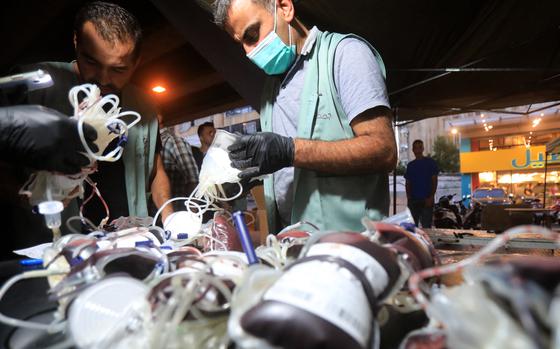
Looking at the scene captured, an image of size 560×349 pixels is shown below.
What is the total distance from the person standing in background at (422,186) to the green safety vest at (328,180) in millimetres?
4463

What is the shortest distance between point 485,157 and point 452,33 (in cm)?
1363

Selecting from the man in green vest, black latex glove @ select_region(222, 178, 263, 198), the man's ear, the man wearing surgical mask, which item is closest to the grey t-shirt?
the man wearing surgical mask

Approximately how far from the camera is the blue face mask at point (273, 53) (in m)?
1.37

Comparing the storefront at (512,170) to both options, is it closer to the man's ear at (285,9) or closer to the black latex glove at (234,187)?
the man's ear at (285,9)

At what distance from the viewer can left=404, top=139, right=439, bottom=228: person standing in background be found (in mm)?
5250

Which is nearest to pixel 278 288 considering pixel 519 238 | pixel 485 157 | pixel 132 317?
pixel 132 317

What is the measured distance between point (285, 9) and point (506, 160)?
15.3 metres

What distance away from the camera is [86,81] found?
55.3 inches

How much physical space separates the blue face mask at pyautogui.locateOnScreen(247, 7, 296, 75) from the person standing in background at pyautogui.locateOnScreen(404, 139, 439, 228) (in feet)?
15.0

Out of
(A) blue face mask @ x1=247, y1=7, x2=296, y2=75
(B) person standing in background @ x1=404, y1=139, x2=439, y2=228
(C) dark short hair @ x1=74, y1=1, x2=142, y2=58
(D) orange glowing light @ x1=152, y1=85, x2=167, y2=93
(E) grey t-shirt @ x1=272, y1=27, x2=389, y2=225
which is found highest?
(D) orange glowing light @ x1=152, y1=85, x2=167, y2=93

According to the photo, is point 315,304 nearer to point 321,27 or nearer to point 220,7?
point 220,7

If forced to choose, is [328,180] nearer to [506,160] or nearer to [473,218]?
[473,218]

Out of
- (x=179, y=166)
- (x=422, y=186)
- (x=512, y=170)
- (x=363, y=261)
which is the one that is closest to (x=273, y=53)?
(x=363, y=261)

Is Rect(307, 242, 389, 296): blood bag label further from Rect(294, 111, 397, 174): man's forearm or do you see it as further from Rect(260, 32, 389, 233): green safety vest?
Rect(260, 32, 389, 233): green safety vest
